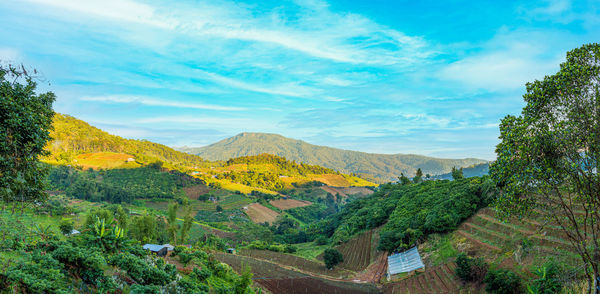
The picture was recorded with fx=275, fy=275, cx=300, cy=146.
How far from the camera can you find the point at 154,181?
9400 centimetres

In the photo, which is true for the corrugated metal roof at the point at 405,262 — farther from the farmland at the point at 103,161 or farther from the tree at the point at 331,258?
the farmland at the point at 103,161

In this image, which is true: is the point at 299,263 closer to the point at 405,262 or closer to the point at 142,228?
the point at 405,262

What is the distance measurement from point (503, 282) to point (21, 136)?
25548 mm

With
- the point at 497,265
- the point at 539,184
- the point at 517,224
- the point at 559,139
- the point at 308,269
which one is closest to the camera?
the point at 559,139

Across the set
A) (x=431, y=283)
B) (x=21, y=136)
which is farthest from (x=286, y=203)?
(x=21, y=136)

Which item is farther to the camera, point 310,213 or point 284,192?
point 284,192

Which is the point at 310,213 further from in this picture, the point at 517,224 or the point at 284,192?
the point at 517,224

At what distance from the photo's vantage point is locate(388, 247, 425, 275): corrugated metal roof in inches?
1031

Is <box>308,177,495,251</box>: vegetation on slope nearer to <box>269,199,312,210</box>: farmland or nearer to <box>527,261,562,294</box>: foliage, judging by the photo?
<box>527,261,562,294</box>: foliage

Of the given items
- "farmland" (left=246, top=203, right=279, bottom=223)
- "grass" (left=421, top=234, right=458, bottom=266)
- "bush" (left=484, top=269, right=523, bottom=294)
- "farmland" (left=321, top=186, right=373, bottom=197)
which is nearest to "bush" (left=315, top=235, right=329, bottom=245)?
"farmland" (left=246, top=203, right=279, bottom=223)

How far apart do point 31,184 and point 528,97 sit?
20860 millimetres

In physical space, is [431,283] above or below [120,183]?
below

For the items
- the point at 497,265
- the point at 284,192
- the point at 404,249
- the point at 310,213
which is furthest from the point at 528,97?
the point at 284,192

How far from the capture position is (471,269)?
784 inches
